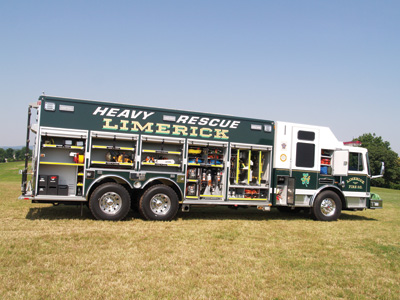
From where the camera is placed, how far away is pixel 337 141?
11.9m

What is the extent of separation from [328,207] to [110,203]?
713cm

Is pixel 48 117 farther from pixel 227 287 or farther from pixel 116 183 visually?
pixel 227 287

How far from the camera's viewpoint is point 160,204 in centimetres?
979

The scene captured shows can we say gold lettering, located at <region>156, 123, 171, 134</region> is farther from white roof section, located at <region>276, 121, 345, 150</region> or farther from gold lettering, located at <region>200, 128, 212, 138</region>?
white roof section, located at <region>276, 121, 345, 150</region>

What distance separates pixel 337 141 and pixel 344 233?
3.71 meters

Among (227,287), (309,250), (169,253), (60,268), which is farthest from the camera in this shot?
(309,250)

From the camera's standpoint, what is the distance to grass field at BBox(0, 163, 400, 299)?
4684 mm

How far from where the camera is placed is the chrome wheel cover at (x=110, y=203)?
30.3 feet

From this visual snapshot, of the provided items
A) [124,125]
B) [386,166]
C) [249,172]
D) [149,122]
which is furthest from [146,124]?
[386,166]

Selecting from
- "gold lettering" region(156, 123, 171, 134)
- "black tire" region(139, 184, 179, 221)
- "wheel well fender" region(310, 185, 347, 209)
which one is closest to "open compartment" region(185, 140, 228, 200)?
"black tire" region(139, 184, 179, 221)

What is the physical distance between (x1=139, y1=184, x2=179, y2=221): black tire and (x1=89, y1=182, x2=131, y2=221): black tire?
1.55ft

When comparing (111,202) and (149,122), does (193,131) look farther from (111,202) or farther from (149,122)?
(111,202)

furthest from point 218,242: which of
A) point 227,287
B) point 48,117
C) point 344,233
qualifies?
point 48,117

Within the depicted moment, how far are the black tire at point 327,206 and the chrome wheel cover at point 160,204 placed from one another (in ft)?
16.1
